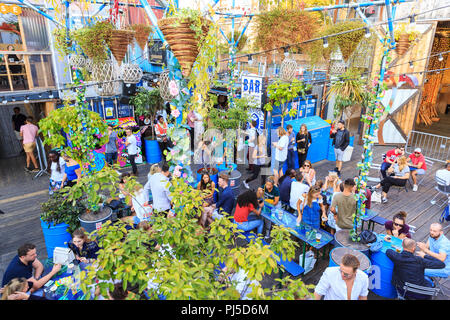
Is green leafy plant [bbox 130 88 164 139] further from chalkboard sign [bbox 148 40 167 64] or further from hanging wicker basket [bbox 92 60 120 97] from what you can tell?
chalkboard sign [bbox 148 40 167 64]

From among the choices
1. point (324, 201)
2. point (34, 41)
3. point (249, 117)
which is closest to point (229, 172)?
point (249, 117)

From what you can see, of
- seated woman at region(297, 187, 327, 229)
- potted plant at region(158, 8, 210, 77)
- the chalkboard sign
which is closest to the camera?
potted plant at region(158, 8, 210, 77)

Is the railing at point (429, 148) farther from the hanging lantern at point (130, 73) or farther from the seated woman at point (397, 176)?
the hanging lantern at point (130, 73)

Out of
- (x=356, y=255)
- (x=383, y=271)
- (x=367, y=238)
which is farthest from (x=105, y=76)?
(x=383, y=271)


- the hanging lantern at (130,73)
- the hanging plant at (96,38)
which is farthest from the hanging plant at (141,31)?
the hanging plant at (96,38)

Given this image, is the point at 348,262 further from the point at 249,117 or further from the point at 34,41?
the point at 34,41

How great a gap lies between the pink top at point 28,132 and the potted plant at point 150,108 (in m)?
3.05

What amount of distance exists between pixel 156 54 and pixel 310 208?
11693 mm

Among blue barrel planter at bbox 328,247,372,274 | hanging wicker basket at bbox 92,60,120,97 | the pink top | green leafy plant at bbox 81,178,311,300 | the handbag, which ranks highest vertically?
hanging wicker basket at bbox 92,60,120,97

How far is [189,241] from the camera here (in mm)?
2762

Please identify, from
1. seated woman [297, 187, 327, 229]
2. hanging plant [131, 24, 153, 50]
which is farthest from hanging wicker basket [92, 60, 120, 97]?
hanging plant [131, 24, 153, 50]

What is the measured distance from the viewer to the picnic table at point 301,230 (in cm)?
498

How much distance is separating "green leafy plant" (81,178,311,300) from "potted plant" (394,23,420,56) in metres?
9.84

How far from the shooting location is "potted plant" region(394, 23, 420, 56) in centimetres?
988
